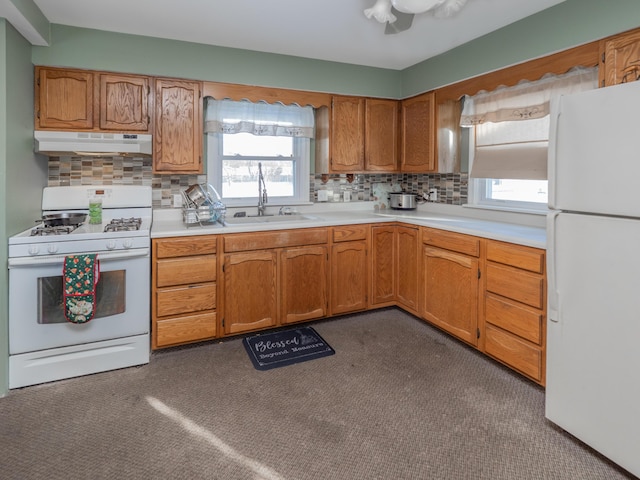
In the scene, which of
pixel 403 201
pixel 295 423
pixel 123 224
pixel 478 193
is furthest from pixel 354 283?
pixel 123 224

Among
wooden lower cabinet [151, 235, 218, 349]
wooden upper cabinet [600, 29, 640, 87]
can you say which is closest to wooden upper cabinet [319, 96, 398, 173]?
wooden lower cabinet [151, 235, 218, 349]

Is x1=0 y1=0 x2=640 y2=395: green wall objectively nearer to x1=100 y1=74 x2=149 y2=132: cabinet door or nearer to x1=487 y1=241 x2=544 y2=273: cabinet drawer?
x1=100 y1=74 x2=149 y2=132: cabinet door

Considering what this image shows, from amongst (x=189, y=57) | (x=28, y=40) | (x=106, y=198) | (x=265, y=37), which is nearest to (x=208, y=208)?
(x=106, y=198)

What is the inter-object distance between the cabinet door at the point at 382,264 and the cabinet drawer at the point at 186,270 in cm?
146

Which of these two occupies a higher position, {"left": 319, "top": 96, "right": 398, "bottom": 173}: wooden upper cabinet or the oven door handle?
{"left": 319, "top": 96, "right": 398, "bottom": 173}: wooden upper cabinet

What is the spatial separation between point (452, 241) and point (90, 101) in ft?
9.43

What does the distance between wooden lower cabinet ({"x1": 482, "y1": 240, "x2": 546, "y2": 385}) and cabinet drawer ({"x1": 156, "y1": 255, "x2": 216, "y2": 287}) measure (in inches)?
78.5

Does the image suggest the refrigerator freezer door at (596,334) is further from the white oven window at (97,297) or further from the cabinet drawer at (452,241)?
the white oven window at (97,297)

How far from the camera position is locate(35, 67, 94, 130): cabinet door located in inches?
109

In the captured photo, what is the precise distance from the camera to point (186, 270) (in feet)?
9.48

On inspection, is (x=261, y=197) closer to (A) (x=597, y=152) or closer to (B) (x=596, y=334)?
(A) (x=597, y=152)

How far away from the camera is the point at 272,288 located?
3.23 meters

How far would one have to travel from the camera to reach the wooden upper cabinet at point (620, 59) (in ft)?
6.96

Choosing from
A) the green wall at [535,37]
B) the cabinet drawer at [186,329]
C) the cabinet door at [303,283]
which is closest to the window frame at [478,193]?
the green wall at [535,37]
